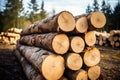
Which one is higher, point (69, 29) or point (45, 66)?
point (69, 29)

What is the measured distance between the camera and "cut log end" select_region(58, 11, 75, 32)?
15.2 ft

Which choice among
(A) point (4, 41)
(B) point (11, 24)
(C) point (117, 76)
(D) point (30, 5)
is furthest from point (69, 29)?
(D) point (30, 5)

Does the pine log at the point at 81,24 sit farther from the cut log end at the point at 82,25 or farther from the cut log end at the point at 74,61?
the cut log end at the point at 74,61

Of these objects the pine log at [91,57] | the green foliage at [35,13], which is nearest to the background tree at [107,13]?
the green foliage at [35,13]

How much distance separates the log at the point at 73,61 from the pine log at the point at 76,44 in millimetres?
135

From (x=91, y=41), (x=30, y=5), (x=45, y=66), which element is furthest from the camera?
(x=30, y=5)

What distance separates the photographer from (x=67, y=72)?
5016 millimetres

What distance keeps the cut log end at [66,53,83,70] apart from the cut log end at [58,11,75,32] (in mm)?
685

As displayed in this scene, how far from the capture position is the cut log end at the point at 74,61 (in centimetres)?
470

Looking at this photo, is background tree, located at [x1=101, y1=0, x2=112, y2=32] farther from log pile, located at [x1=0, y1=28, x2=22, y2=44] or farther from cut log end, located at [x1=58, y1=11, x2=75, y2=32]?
cut log end, located at [x1=58, y1=11, x2=75, y2=32]

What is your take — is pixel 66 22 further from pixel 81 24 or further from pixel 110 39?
pixel 110 39

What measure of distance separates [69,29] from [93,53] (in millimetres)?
1032

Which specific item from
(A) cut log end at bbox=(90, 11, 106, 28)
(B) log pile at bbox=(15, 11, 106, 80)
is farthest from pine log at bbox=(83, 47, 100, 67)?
(A) cut log end at bbox=(90, 11, 106, 28)

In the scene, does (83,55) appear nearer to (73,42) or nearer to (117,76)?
(73,42)
